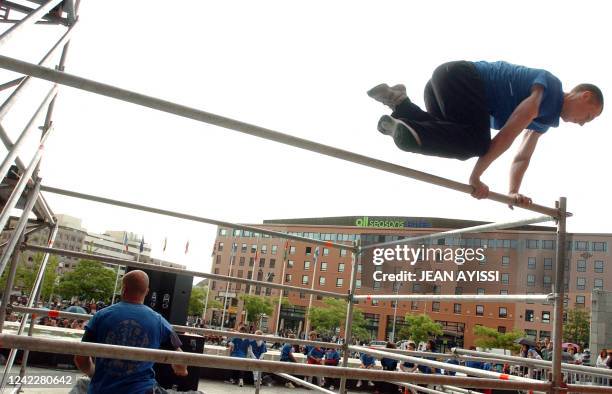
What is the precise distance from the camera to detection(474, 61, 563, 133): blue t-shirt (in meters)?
2.45

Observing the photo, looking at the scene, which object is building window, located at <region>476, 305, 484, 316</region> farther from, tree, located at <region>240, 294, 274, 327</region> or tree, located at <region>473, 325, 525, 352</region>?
tree, located at <region>240, 294, 274, 327</region>

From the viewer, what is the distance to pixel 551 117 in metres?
2.50

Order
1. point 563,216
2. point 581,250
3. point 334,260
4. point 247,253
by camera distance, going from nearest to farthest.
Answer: point 563,216, point 581,250, point 334,260, point 247,253

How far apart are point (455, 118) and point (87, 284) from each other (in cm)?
5549

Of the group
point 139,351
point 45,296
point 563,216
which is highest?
point 563,216

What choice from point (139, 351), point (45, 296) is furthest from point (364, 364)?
point (45, 296)

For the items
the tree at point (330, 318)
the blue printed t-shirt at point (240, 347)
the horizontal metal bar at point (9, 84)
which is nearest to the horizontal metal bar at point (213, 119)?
the horizontal metal bar at point (9, 84)

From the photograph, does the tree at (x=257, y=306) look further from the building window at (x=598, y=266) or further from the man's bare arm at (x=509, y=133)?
the man's bare arm at (x=509, y=133)

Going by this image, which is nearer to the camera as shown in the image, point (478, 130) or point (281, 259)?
point (478, 130)

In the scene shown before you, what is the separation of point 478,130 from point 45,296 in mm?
61075

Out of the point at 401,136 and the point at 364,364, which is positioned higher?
the point at 401,136

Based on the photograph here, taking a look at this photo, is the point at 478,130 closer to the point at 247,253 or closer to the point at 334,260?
the point at 334,260

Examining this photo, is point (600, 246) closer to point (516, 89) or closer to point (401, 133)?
point (516, 89)

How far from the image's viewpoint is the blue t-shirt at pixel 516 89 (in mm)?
2449
